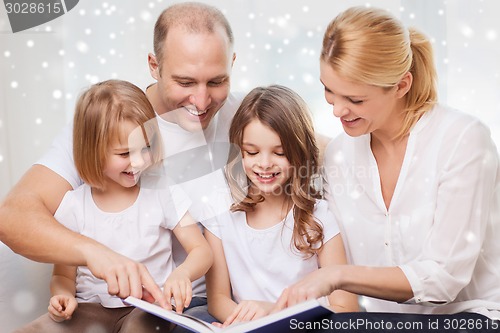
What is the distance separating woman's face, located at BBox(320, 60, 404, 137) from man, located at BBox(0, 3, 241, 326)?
35cm

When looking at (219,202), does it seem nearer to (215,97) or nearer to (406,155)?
(215,97)

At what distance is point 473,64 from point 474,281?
1.12m

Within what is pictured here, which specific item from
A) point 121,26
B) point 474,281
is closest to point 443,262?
point 474,281

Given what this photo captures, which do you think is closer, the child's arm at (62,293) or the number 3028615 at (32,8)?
the child's arm at (62,293)

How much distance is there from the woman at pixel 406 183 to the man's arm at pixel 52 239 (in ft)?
1.00

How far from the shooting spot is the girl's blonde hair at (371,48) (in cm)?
138

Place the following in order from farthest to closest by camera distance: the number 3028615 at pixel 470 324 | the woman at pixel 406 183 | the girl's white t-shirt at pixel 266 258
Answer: the girl's white t-shirt at pixel 266 258
the woman at pixel 406 183
the number 3028615 at pixel 470 324

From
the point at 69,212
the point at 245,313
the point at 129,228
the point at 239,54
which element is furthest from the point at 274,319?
the point at 239,54

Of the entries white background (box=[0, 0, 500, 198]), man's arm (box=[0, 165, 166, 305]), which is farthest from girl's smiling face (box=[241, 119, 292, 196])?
white background (box=[0, 0, 500, 198])

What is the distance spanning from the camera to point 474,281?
1453mm

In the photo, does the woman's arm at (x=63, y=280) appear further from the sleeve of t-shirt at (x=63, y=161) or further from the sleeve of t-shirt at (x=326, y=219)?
the sleeve of t-shirt at (x=326, y=219)

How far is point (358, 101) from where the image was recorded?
1.42 meters

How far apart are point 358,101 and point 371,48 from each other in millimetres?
114

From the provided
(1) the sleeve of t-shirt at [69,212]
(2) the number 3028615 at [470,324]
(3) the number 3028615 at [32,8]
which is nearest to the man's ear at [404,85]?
(2) the number 3028615 at [470,324]
